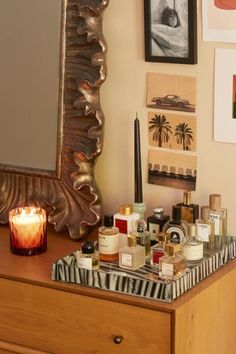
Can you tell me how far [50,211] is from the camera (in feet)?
7.43

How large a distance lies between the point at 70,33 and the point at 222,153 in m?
0.44

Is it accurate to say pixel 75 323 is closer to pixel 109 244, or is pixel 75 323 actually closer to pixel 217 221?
pixel 109 244

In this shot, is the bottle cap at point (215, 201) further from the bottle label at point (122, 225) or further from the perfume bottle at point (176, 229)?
the bottle label at point (122, 225)

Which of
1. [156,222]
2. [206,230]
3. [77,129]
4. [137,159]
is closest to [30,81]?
[77,129]

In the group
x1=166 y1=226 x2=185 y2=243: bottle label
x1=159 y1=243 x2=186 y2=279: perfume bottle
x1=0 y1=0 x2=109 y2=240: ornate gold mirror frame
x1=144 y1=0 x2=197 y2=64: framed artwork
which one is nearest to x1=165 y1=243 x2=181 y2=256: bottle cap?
x1=159 y1=243 x2=186 y2=279: perfume bottle

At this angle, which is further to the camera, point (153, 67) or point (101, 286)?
point (153, 67)

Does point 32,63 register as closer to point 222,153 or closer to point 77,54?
point 77,54

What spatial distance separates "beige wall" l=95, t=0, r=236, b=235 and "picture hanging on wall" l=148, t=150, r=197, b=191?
0.01m

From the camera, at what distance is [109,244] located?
200 centimetres

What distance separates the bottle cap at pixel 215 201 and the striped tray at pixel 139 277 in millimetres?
89

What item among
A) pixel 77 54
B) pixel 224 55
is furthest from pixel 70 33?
pixel 224 55

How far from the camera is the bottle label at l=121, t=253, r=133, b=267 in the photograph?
195 cm

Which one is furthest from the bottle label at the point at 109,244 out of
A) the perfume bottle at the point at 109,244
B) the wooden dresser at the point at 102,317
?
the wooden dresser at the point at 102,317

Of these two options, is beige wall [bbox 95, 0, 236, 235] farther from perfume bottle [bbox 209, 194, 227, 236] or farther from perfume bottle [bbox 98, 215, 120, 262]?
perfume bottle [bbox 98, 215, 120, 262]
